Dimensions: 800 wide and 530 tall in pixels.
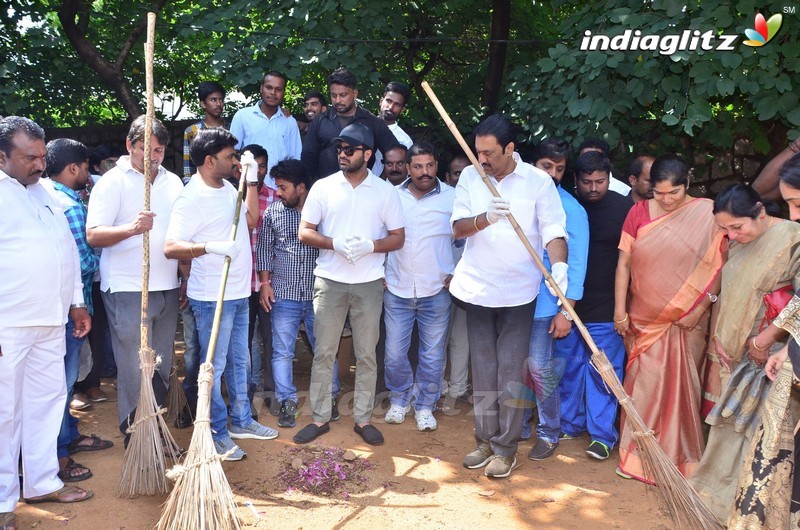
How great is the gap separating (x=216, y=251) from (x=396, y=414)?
1.88 meters

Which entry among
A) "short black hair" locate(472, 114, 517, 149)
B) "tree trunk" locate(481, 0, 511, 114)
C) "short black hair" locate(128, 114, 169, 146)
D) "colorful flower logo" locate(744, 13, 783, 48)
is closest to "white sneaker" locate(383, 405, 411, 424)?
"short black hair" locate(472, 114, 517, 149)

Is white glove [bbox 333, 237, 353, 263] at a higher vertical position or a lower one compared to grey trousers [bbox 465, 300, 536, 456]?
higher

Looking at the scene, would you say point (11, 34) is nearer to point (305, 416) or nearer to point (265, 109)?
point (265, 109)

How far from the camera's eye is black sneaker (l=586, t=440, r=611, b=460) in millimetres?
4539

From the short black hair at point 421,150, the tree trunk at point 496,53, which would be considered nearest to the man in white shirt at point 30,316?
the short black hair at point 421,150

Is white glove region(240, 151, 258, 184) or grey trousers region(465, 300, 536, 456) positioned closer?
grey trousers region(465, 300, 536, 456)

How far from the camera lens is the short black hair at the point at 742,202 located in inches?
141

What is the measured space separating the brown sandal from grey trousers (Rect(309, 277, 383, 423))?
150cm

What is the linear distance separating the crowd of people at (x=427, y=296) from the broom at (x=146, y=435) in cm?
25

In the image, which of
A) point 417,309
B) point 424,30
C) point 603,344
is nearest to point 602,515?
point 603,344

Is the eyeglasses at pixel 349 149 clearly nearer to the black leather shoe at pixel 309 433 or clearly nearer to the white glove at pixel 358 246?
the white glove at pixel 358 246

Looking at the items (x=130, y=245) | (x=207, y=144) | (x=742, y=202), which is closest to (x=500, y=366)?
(x=742, y=202)

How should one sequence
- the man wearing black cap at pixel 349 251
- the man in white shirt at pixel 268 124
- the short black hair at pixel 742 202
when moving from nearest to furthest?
the short black hair at pixel 742 202 → the man wearing black cap at pixel 349 251 → the man in white shirt at pixel 268 124

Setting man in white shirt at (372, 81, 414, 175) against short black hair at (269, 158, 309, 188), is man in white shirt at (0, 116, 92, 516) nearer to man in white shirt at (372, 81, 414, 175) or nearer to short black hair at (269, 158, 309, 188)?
short black hair at (269, 158, 309, 188)
